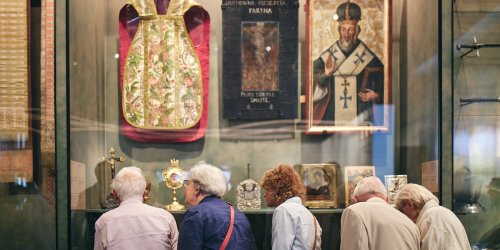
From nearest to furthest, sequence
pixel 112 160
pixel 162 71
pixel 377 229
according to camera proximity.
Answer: pixel 377 229 → pixel 112 160 → pixel 162 71

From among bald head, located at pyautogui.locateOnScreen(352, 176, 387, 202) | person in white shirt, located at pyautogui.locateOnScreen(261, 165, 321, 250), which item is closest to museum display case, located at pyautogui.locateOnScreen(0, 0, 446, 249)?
person in white shirt, located at pyautogui.locateOnScreen(261, 165, 321, 250)

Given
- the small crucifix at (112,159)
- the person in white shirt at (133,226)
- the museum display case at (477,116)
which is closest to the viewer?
the person in white shirt at (133,226)

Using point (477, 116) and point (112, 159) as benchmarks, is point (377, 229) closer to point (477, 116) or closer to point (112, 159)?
point (477, 116)

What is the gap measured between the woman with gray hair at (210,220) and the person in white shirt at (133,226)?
0.30 metres

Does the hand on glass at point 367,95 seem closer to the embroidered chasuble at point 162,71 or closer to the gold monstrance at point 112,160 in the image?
the embroidered chasuble at point 162,71

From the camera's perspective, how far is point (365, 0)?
23.7 feet

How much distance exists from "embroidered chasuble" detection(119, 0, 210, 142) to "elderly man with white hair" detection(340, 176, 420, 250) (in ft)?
7.68

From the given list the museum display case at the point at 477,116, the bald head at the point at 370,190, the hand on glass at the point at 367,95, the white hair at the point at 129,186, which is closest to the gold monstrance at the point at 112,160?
the white hair at the point at 129,186

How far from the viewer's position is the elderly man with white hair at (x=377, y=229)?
17.3 ft

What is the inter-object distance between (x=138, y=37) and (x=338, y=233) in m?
2.56

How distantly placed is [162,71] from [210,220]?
2406 mm

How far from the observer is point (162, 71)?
23.6ft

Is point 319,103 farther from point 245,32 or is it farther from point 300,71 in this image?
point 245,32

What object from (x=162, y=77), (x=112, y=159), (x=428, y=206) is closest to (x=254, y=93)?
(x=162, y=77)
